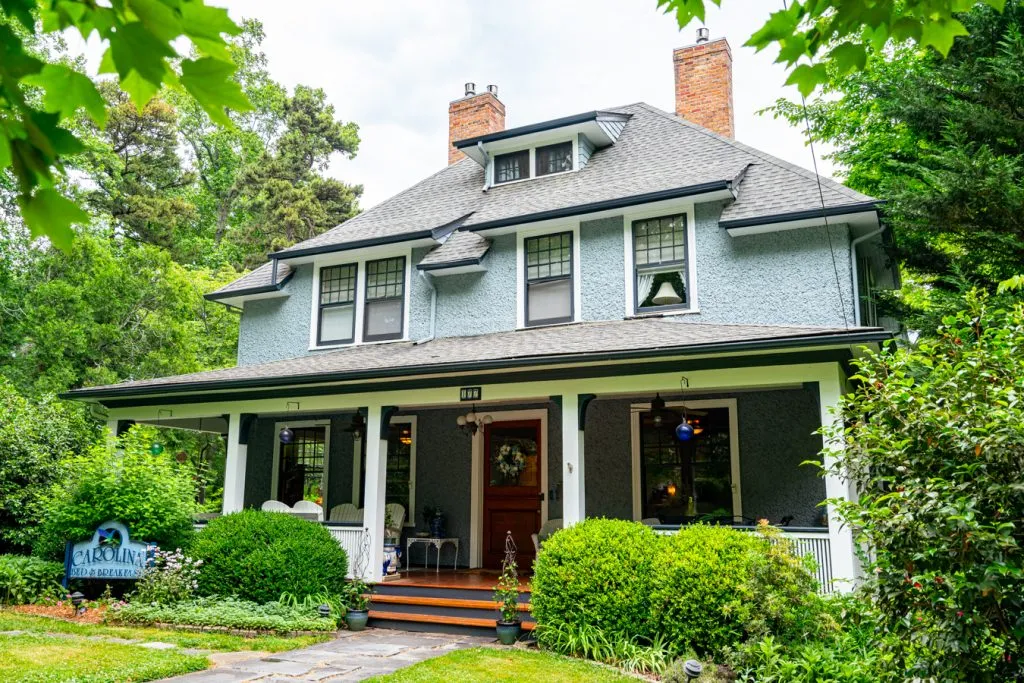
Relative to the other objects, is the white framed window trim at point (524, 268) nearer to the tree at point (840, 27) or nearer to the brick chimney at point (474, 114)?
the brick chimney at point (474, 114)

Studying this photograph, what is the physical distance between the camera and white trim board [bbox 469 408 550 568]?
1248 centimetres

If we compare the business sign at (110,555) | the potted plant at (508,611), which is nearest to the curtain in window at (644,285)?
the potted plant at (508,611)

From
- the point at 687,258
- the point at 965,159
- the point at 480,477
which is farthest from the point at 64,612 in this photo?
the point at 965,159

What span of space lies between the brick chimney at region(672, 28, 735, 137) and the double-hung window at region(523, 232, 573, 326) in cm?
442

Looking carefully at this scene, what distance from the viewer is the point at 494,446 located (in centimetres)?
1299

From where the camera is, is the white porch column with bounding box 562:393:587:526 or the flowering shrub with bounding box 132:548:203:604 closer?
the white porch column with bounding box 562:393:587:526

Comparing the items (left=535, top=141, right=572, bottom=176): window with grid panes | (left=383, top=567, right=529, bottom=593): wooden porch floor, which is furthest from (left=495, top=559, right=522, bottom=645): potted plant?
(left=535, top=141, right=572, bottom=176): window with grid panes

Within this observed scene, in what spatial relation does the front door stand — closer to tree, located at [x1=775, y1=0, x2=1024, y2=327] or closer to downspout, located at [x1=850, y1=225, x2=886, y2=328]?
downspout, located at [x1=850, y1=225, x2=886, y2=328]

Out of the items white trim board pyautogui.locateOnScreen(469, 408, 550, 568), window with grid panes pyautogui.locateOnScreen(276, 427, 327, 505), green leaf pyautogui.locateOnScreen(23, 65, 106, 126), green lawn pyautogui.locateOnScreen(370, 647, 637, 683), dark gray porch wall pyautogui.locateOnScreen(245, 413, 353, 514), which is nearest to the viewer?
green leaf pyautogui.locateOnScreen(23, 65, 106, 126)

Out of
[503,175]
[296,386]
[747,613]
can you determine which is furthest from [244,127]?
[747,613]

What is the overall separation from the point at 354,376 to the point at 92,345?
1077 centimetres

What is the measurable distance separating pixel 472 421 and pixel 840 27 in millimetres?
9219

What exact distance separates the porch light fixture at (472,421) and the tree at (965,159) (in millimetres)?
6233

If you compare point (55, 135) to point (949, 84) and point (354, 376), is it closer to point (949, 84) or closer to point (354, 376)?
point (354, 376)
